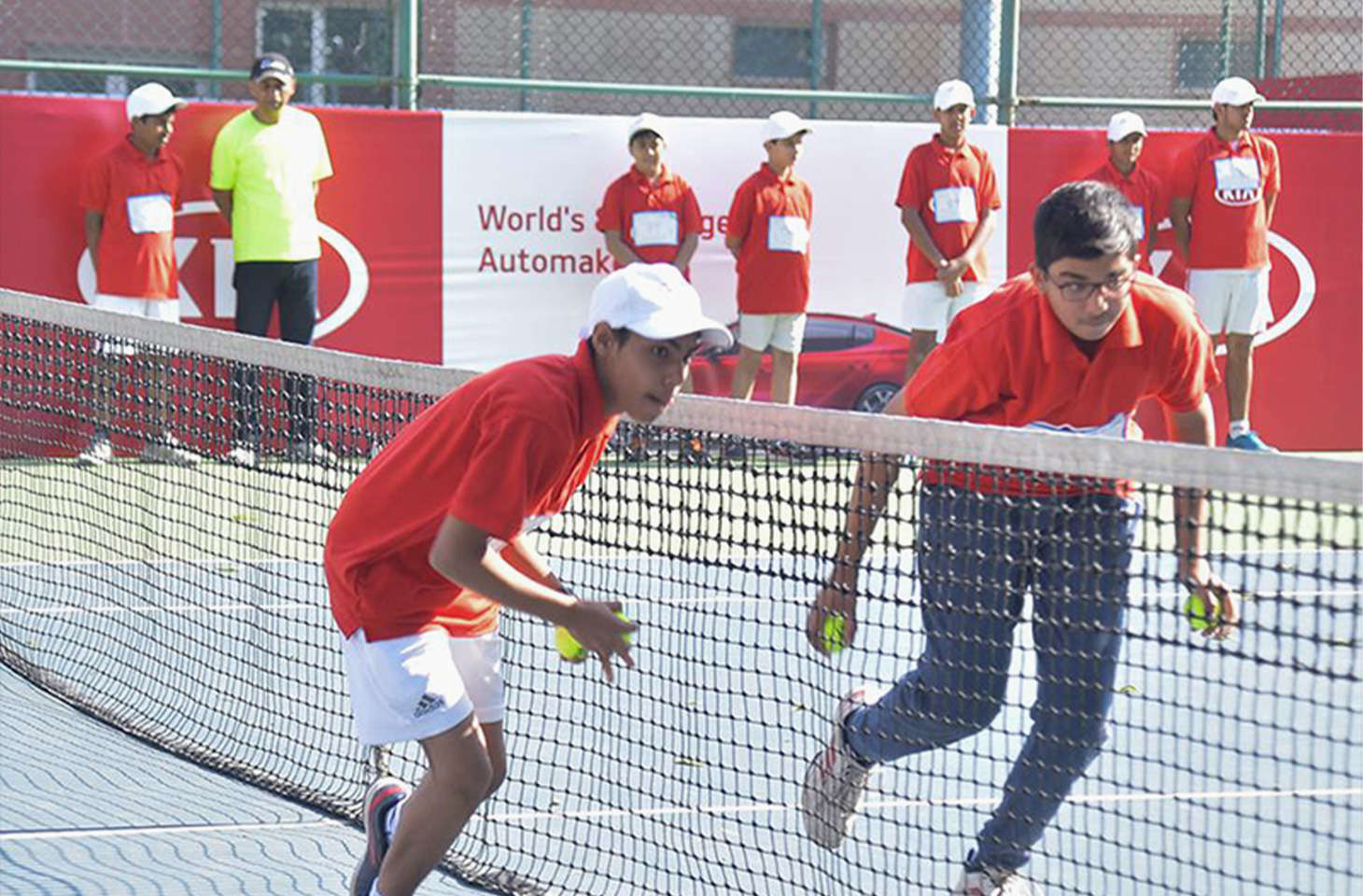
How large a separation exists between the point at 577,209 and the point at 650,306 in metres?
8.69

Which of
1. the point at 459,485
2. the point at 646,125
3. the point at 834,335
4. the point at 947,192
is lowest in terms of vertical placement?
the point at 459,485

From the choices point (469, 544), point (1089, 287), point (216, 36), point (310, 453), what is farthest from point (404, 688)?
point (216, 36)

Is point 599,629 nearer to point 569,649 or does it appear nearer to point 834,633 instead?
point 569,649

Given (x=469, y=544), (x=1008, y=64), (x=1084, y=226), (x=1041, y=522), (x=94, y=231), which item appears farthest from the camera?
(x=1008, y=64)

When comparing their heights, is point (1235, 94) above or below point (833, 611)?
above

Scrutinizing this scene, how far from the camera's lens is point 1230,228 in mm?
12492

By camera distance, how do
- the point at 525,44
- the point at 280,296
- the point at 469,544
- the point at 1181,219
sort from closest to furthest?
the point at 469,544
the point at 280,296
the point at 1181,219
the point at 525,44

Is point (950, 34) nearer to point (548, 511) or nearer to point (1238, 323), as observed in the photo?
point (1238, 323)

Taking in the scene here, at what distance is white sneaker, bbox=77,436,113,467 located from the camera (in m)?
8.43

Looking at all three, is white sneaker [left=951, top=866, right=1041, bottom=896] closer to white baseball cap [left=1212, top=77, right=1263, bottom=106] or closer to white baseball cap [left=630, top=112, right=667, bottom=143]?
white baseball cap [left=630, top=112, right=667, bottom=143]

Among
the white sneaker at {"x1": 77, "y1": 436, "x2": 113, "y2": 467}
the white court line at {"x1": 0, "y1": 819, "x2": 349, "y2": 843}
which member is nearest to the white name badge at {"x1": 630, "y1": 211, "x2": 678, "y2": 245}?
the white sneaker at {"x1": 77, "y1": 436, "x2": 113, "y2": 467}

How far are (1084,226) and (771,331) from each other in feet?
26.7

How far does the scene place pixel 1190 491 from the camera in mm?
4230

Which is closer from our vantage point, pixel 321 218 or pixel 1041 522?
pixel 1041 522
